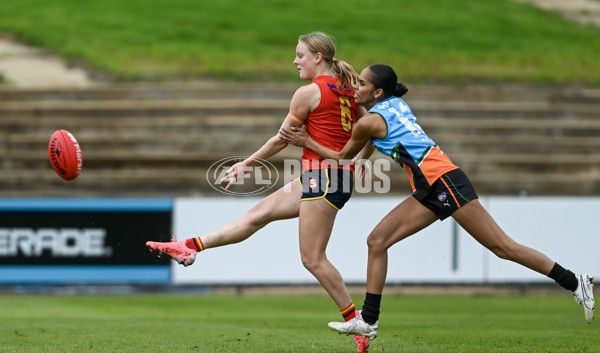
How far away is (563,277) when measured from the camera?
718 centimetres

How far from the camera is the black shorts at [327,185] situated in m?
7.09

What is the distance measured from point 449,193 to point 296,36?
2093cm

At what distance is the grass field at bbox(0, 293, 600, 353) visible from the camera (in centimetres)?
758

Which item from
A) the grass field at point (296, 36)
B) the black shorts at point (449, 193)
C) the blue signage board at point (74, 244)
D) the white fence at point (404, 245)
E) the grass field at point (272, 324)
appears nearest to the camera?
the black shorts at point (449, 193)

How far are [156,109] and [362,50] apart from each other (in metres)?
7.57

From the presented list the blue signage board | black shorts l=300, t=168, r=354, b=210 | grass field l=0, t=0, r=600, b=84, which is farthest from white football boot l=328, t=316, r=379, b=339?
grass field l=0, t=0, r=600, b=84

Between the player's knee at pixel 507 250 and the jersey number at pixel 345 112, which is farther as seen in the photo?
the jersey number at pixel 345 112

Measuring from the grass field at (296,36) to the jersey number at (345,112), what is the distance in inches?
654

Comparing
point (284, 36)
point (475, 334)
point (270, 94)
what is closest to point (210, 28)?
point (284, 36)

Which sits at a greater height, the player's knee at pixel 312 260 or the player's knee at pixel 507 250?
the player's knee at pixel 507 250

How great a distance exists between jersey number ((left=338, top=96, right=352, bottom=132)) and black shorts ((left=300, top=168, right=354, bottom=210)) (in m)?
0.37

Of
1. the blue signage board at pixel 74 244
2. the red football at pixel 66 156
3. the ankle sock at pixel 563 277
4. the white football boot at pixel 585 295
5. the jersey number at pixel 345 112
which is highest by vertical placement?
the jersey number at pixel 345 112

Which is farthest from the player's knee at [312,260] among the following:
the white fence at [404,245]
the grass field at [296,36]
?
the grass field at [296,36]

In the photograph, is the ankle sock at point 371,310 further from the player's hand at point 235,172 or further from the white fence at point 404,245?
the white fence at point 404,245
